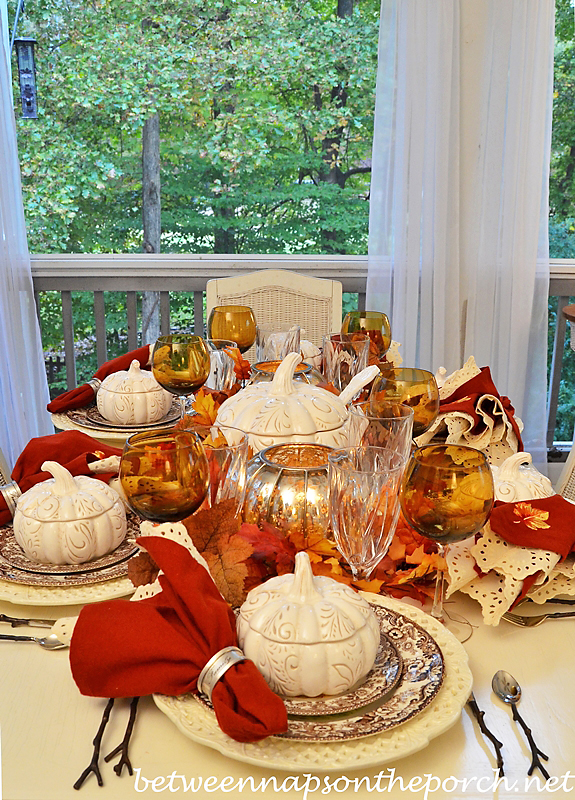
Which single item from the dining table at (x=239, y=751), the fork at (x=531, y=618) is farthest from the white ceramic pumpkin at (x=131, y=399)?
the fork at (x=531, y=618)

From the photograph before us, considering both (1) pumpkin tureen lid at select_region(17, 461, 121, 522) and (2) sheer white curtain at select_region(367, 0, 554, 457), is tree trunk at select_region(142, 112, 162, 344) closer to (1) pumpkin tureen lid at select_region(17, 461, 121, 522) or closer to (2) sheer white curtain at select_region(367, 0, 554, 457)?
(2) sheer white curtain at select_region(367, 0, 554, 457)

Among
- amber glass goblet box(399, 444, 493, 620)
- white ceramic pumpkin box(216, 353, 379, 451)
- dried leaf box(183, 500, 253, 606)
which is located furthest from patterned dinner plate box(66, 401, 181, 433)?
amber glass goblet box(399, 444, 493, 620)

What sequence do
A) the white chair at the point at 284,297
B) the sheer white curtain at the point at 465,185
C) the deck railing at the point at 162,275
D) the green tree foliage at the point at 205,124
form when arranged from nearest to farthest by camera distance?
the white chair at the point at 284,297 < the sheer white curtain at the point at 465,185 < the deck railing at the point at 162,275 < the green tree foliage at the point at 205,124

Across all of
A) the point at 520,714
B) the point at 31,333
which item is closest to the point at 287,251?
the point at 31,333

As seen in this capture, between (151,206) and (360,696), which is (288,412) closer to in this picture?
(360,696)

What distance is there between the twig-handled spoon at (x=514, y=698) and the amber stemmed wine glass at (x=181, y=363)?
77 centimetres

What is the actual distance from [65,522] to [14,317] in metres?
2.32

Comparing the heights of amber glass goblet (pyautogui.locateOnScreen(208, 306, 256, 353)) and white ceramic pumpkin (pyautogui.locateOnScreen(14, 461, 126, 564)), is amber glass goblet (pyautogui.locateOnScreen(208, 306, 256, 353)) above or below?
above

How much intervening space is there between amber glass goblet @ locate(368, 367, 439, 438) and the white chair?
1.15m

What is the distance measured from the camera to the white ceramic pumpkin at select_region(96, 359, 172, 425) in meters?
1.47

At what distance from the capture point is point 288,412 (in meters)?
1.07

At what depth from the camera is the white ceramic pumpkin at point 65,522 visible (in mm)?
873

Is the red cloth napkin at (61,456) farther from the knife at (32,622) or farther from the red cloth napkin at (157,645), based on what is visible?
the red cloth napkin at (157,645)

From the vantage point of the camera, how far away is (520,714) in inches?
26.5
